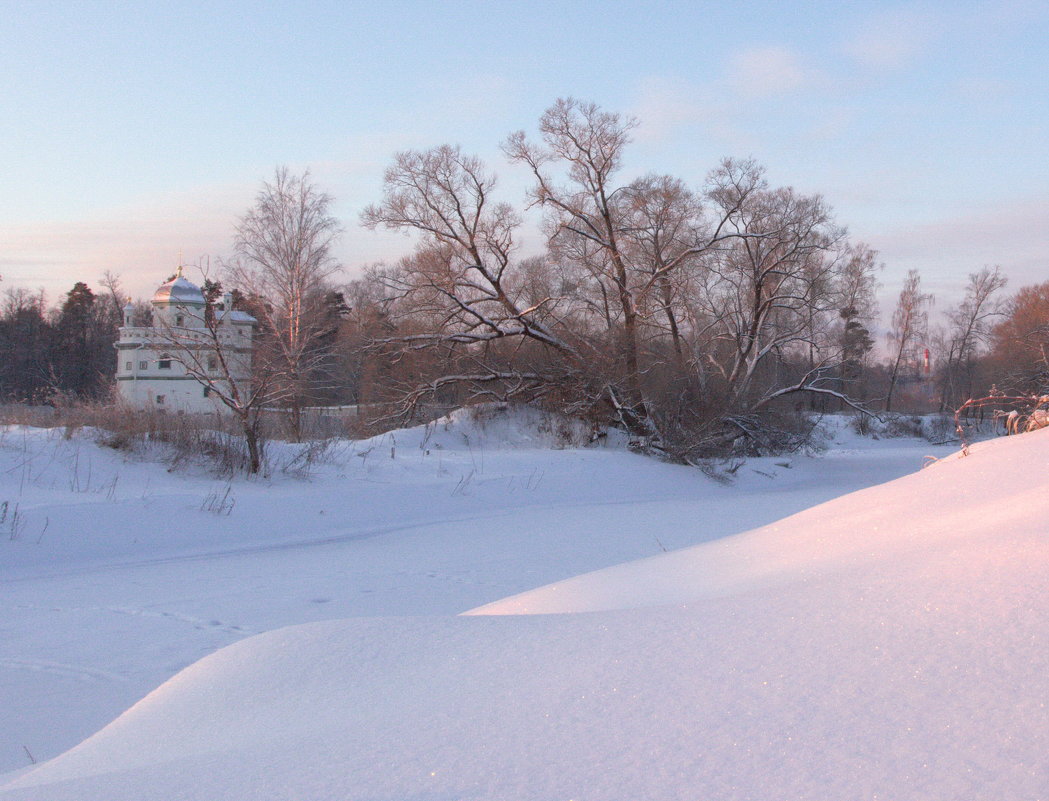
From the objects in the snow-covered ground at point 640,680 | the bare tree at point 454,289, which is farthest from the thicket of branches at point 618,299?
the snow-covered ground at point 640,680

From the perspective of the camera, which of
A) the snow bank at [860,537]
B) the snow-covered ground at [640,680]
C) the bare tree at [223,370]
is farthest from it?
the bare tree at [223,370]

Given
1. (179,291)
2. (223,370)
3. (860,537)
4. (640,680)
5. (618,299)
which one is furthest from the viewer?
(179,291)

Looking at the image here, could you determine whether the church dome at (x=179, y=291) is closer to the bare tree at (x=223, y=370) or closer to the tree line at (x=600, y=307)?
the tree line at (x=600, y=307)

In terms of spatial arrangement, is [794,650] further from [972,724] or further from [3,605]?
[3,605]

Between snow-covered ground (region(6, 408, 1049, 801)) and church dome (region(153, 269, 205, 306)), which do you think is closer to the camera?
snow-covered ground (region(6, 408, 1049, 801))

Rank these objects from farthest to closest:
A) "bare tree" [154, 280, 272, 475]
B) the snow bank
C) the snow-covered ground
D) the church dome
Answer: the church dome, "bare tree" [154, 280, 272, 475], the snow bank, the snow-covered ground

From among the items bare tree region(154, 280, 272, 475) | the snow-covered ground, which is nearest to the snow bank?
the snow-covered ground

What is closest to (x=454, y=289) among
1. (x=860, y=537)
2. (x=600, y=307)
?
(x=600, y=307)

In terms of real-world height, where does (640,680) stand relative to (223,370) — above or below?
below

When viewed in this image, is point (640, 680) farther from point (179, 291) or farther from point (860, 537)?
point (179, 291)

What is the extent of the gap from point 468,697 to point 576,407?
21.9 metres

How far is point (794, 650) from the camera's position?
2.60m

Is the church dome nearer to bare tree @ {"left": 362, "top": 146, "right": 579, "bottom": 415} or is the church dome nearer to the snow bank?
bare tree @ {"left": 362, "top": 146, "right": 579, "bottom": 415}

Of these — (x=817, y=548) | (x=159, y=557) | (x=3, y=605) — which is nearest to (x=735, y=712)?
(x=817, y=548)
